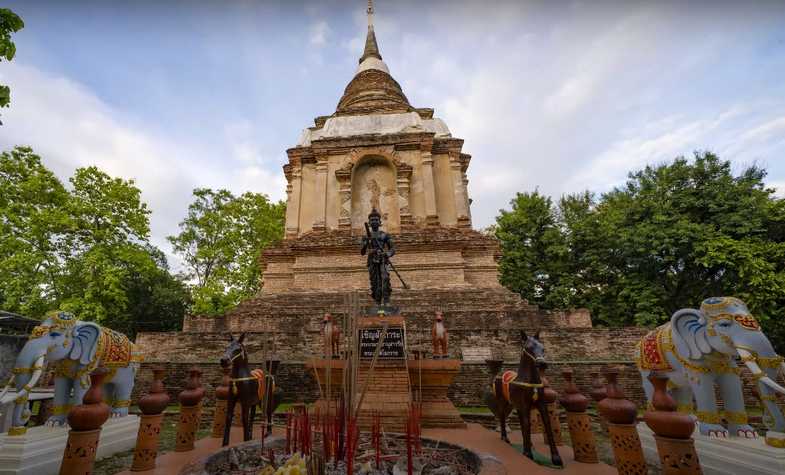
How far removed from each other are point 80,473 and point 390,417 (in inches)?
148

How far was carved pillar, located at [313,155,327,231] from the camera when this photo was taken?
49.6 ft

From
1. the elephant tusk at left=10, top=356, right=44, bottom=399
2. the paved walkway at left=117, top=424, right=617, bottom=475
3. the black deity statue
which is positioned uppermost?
the black deity statue

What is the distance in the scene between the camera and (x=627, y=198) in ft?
63.4

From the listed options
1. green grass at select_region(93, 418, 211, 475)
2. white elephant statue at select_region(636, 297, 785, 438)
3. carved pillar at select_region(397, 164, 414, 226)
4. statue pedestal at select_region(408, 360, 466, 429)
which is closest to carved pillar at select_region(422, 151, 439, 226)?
carved pillar at select_region(397, 164, 414, 226)

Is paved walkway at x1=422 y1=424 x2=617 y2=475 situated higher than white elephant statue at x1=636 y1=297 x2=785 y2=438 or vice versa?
white elephant statue at x1=636 y1=297 x2=785 y2=438

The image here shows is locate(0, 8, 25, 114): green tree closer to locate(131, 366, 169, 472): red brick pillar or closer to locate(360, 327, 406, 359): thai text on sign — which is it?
locate(131, 366, 169, 472): red brick pillar

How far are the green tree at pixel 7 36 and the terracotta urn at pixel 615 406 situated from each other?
7.58 meters

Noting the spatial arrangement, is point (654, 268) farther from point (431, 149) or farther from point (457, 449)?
point (457, 449)

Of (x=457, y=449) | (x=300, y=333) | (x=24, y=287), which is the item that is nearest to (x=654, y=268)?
(x=300, y=333)

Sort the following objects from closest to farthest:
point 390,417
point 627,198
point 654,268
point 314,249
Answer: point 390,417, point 314,249, point 654,268, point 627,198

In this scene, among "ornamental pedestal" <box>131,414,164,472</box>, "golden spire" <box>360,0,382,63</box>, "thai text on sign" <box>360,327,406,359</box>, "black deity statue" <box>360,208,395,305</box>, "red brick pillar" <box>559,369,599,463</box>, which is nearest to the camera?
"ornamental pedestal" <box>131,414,164,472</box>

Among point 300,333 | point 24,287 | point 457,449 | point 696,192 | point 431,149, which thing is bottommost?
point 457,449

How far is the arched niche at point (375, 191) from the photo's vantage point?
49.5 feet

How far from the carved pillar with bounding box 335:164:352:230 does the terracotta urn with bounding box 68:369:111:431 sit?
1151 cm
